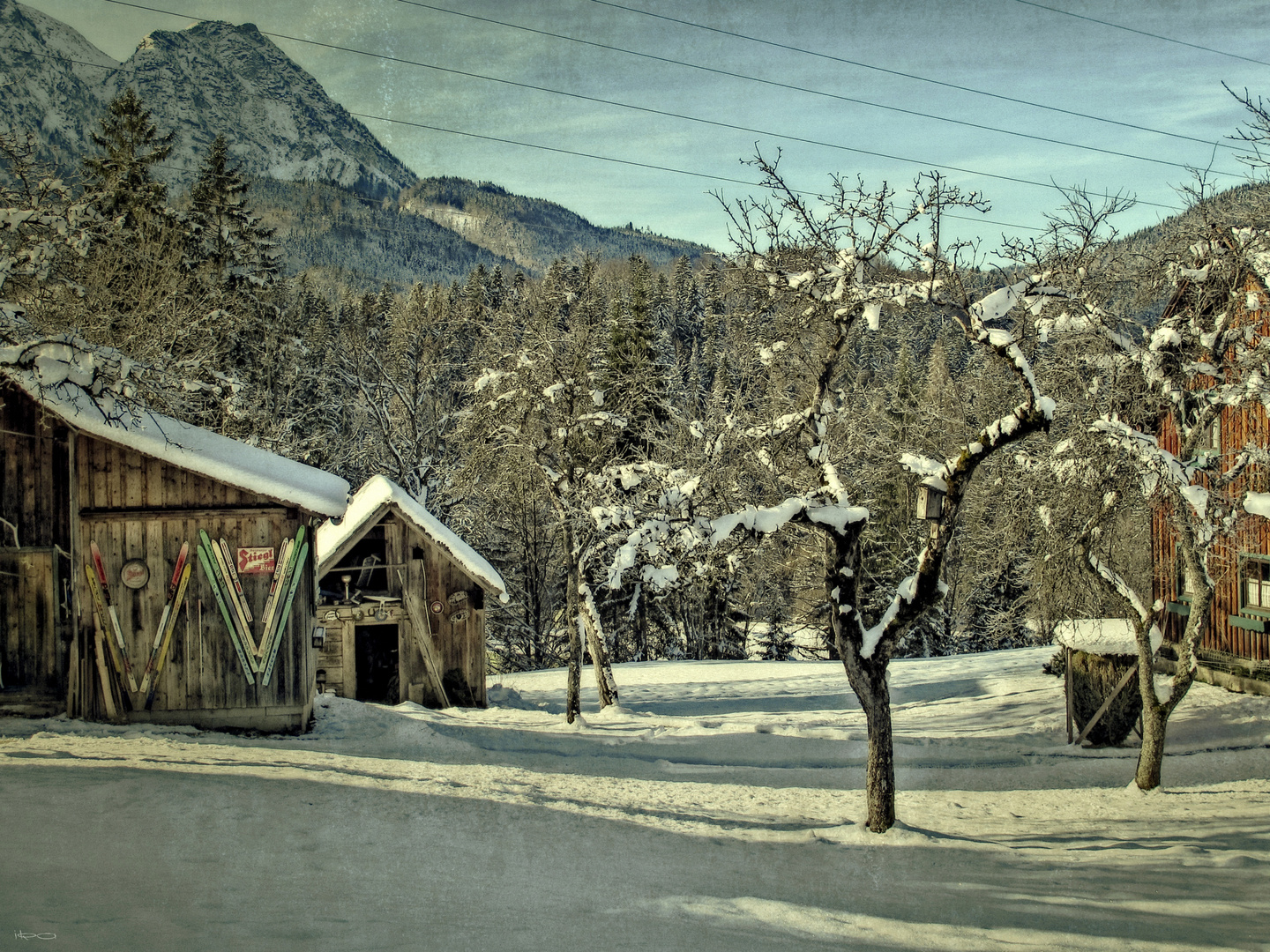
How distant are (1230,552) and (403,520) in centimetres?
1556

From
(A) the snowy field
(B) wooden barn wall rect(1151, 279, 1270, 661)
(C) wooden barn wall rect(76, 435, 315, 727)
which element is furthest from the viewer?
(B) wooden barn wall rect(1151, 279, 1270, 661)

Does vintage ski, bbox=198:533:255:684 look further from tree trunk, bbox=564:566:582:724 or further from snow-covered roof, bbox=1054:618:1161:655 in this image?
snow-covered roof, bbox=1054:618:1161:655

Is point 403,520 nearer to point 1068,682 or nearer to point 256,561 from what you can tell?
point 256,561

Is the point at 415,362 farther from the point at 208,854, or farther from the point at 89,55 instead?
the point at 208,854

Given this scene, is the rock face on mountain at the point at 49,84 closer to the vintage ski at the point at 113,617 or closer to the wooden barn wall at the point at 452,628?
the vintage ski at the point at 113,617

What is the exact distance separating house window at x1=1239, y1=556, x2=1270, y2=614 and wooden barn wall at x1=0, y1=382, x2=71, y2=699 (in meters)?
18.6

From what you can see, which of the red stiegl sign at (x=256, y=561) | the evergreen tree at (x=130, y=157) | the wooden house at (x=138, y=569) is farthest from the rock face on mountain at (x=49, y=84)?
the red stiegl sign at (x=256, y=561)

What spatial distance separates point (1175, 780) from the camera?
443 inches

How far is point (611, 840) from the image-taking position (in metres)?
8.11

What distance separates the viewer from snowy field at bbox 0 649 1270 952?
5.66 meters

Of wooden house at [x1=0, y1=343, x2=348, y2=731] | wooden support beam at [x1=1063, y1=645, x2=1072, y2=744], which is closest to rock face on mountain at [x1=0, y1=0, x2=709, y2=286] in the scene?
wooden house at [x1=0, y1=343, x2=348, y2=731]

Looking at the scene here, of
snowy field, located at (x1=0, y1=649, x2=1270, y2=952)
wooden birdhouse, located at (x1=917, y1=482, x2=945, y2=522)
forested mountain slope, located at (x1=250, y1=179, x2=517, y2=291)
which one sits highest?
forested mountain slope, located at (x1=250, y1=179, x2=517, y2=291)

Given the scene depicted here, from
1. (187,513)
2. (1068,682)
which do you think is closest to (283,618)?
(187,513)

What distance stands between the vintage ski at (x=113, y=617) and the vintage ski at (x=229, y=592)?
1284 millimetres
